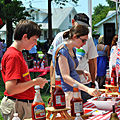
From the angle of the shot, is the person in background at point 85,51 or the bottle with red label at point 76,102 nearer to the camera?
the bottle with red label at point 76,102

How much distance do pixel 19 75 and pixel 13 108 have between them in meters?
0.33

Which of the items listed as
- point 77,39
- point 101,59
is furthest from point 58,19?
point 77,39

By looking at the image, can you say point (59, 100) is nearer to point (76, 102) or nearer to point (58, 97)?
point (58, 97)

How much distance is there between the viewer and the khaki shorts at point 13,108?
2303mm

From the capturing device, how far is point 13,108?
2320 mm

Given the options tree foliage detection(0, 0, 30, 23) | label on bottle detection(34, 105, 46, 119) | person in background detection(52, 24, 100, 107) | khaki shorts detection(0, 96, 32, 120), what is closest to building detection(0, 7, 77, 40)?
tree foliage detection(0, 0, 30, 23)

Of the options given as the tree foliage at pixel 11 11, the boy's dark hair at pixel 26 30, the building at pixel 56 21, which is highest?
the building at pixel 56 21

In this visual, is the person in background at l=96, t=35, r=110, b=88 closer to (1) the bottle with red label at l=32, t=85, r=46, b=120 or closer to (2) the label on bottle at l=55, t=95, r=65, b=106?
(2) the label on bottle at l=55, t=95, r=65, b=106

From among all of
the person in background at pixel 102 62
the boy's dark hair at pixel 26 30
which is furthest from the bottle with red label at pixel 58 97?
the person in background at pixel 102 62

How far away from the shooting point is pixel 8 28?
1564 cm

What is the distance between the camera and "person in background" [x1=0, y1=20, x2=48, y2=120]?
213 cm

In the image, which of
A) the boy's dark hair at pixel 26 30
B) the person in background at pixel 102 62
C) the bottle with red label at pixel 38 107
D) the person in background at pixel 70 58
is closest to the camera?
the bottle with red label at pixel 38 107

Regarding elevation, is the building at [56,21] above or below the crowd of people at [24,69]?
above

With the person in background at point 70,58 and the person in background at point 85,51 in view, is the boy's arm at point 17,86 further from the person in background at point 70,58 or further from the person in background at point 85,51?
the person in background at point 85,51
